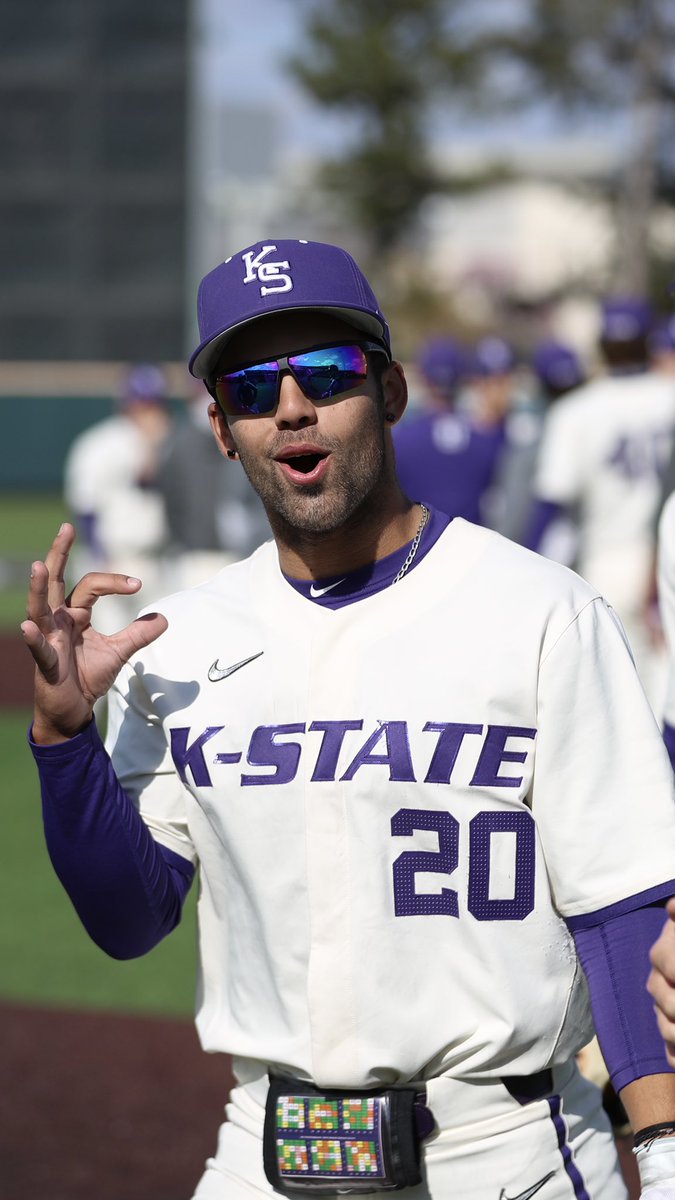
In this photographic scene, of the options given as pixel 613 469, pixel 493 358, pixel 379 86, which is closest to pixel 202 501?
pixel 613 469

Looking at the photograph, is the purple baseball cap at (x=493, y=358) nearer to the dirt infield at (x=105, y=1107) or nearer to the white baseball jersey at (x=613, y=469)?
the white baseball jersey at (x=613, y=469)

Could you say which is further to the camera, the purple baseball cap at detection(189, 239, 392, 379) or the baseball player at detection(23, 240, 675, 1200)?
the purple baseball cap at detection(189, 239, 392, 379)

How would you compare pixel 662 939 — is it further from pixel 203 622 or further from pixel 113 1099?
pixel 113 1099

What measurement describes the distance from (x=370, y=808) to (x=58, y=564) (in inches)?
22.4

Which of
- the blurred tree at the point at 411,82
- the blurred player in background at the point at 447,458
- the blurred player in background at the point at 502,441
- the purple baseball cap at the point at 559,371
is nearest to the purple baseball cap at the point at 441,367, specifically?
the blurred player in background at the point at 447,458

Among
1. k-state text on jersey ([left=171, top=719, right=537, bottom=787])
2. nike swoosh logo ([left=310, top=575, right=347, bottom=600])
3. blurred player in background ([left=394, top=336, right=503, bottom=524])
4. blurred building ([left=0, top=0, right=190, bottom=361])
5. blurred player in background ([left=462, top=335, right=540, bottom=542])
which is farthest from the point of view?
blurred building ([left=0, top=0, right=190, bottom=361])

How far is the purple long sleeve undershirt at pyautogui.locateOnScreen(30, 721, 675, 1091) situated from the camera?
2320 millimetres

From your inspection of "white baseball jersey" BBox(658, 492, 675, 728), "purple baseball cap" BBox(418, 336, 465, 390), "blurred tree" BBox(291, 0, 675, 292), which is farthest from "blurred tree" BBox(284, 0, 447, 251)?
"white baseball jersey" BBox(658, 492, 675, 728)

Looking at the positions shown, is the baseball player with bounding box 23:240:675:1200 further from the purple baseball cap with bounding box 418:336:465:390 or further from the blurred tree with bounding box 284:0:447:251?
the blurred tree with bounding box 284:0:447:251

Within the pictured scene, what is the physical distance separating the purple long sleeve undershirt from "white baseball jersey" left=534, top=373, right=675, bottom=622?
4.78m

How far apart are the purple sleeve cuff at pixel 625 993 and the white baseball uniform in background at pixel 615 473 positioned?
4833mm

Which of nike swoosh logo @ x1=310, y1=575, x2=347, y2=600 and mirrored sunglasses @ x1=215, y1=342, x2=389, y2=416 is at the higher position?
mirrored sunglasses @ x1=215, y1=342, x2=389, y2=416

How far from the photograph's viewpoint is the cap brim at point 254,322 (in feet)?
8.30

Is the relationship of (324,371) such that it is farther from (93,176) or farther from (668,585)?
(93,176)
